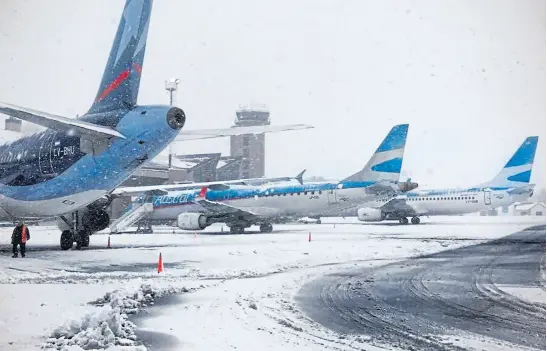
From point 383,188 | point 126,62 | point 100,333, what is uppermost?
point 126,62

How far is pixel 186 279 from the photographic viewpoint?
9.91 meters

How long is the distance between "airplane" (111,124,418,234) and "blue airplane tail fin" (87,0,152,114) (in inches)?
584

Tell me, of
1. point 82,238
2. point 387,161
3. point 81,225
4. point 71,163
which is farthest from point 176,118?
point 387,161

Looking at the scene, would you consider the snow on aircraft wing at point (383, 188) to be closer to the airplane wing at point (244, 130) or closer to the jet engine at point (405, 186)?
the jet engine at point (405, 186)

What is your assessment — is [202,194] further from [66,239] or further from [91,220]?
[66,239]

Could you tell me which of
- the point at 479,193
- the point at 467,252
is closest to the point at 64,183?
the point at 467,252

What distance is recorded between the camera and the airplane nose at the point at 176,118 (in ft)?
35.0

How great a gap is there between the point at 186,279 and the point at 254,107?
4.61 meters

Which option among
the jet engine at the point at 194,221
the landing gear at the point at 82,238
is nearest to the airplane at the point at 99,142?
the landing gear at the point at 82,238

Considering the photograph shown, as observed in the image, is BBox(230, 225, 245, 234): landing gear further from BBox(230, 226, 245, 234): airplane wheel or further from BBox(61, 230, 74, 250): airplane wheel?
BBox(61, 230, 74, 250): airplane wheel

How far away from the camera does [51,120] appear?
29.8ft

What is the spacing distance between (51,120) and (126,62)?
258cm

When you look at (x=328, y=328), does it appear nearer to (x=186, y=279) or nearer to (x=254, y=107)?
(x=186, y=279)

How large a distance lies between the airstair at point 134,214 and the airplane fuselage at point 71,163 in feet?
47.2
